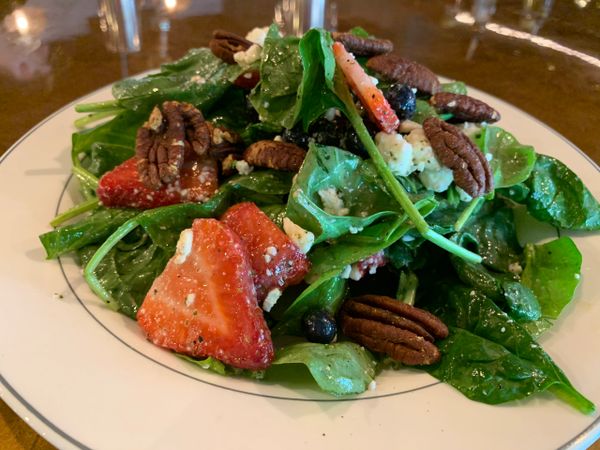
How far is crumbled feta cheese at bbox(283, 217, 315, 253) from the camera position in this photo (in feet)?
4.42

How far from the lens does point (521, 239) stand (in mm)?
1775

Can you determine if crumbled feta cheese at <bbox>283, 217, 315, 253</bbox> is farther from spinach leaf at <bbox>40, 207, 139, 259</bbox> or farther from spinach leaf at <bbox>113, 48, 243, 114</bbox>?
spinach leaf at <bbox>113, 48, 243, 114</bbox>

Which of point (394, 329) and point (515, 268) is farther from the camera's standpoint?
point (515, 268)

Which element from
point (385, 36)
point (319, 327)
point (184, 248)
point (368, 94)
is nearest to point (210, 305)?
point (184, 248)

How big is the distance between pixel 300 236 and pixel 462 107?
64 centimetres

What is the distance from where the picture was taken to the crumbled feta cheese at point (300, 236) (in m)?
1.35

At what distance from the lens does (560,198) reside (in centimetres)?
173

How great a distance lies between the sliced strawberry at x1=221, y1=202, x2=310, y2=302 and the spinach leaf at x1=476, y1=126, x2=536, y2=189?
64cm

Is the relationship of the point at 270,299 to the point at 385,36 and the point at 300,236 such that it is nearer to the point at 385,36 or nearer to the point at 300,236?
the point at 300,236

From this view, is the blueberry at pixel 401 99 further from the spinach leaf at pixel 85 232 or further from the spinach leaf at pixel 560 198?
the spinach leaf at pixel 85 232

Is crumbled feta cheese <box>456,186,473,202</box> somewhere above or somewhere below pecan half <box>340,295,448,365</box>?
above

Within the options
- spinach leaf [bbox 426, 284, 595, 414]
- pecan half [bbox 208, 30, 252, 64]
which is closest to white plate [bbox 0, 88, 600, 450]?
spinach leaf [bbox 426, 284, 595, 414]

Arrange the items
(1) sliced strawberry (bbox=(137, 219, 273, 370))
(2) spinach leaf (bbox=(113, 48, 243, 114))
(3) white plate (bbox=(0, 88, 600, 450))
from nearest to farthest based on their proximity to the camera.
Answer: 1. (3) white plate (bbox=(0, 88, 600, 450))
2. (1) sliced strawberry (bbox=(137, 219, 273, 370))
3. (2) spinach leaf (bbox=(113, 48, 243, 114))

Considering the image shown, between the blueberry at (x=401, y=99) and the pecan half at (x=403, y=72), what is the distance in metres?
0.08
